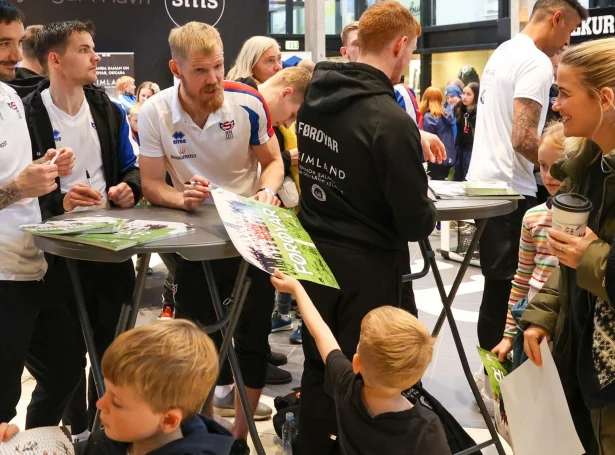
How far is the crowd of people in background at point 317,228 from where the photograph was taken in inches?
76.7

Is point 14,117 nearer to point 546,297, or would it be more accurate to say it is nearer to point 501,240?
point 546,297

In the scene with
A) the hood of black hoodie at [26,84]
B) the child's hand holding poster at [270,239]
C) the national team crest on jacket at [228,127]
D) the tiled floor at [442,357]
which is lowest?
the tiled floor at [442,357]

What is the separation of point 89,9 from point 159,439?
468cm

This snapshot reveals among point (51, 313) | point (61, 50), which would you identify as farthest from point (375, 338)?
point (61, 50)

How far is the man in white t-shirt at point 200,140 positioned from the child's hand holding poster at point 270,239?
340 millimetres

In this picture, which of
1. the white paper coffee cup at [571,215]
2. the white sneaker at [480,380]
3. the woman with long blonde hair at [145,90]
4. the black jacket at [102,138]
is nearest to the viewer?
the white paper coffee cup at [571,215]

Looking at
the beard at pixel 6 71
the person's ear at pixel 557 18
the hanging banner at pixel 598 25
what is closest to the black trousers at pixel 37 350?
the beard at pixel 6 71

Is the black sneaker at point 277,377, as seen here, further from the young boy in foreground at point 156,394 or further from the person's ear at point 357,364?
the young boy in foreground at point 156,394

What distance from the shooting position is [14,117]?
2582mm

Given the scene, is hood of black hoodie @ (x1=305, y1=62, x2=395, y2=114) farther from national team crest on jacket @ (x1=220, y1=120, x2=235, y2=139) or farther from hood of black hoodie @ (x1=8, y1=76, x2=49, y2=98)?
hood of black hoodie @ (x1=8, y1=76, x2=49, y2=98)

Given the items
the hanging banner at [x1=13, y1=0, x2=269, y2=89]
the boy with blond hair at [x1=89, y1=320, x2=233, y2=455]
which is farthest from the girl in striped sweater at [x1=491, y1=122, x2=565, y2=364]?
the hanging banner at [x1=13, y1=0, x2=269, y2=89]

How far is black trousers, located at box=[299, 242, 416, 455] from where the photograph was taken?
8.61ft

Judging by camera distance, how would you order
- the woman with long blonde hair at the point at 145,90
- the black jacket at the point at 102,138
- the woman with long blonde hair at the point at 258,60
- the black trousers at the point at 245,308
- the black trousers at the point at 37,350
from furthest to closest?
the woman with long blonde hair at the point at 145,90, the woman with long blonde hair at the point at 258,60, the black trousers at the point at 245,308, the black jacket at the point at 102,138, the black trousers at the point at 37,350

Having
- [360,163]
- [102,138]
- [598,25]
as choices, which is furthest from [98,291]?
[598,25]
